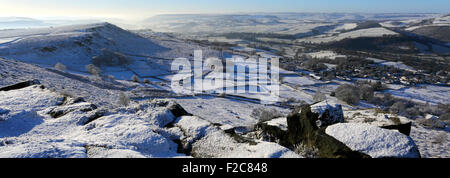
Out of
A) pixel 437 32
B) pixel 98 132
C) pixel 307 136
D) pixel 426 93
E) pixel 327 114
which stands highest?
pixel 437 32

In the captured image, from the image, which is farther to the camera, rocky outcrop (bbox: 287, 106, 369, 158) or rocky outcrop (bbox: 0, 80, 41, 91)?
rocky outcrop (bbox: 0, 80, 41, 91)

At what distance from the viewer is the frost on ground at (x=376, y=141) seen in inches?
246

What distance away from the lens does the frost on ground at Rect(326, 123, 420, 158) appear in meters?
6.24

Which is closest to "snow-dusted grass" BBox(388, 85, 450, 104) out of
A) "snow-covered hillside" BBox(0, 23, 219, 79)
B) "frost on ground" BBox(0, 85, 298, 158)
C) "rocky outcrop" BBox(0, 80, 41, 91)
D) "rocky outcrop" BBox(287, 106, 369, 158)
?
"rocky outcrop" BBox(287, 106, 369, 158)

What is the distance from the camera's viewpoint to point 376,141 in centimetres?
668

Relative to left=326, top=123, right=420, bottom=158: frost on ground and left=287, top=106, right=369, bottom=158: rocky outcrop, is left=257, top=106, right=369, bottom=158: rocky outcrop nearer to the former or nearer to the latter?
left=287, top=106, right=369, bottom=158: rocky outcrop

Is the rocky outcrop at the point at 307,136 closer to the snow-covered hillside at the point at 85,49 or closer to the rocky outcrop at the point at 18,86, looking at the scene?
the rocky outcrop at the point at 18,86

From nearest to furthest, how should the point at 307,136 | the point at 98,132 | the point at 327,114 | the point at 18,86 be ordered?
the point at 98,132 < the point at 307,136 < the point at 327,114 < the point at 18,86

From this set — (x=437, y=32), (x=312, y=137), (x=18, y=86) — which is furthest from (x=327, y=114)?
(x=437, y=32)

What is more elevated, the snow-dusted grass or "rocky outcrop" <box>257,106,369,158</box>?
"rocky outcrop" <box>257,106,369,158</box>

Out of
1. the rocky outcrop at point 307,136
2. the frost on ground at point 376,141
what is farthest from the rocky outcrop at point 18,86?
the frost on ground at point 376,141

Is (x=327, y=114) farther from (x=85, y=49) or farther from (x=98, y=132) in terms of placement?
(x=85, y=49)
